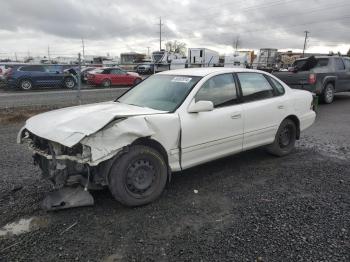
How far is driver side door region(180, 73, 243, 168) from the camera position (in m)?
4.16

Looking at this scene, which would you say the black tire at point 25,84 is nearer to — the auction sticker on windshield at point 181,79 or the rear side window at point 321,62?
the rear side window at point 321,62

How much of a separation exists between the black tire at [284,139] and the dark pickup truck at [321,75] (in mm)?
6299

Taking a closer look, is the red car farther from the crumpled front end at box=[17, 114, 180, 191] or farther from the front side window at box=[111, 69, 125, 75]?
the crumpled front end at box=[17, 114, 180, 191]

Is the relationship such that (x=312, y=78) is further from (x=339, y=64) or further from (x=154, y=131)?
(x=154, y=131)

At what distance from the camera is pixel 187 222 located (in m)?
3.49

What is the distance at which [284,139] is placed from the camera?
5727mm

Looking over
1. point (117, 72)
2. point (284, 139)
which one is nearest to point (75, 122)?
point (284, 139)

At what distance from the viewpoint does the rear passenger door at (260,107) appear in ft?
16.3

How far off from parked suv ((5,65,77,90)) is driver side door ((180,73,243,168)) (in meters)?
15.8

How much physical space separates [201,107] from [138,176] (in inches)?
44.9

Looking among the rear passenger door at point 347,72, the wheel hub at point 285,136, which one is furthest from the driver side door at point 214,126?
the rear passenger door at point 347,72

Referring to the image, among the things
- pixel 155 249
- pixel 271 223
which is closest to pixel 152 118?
pixel 155 249

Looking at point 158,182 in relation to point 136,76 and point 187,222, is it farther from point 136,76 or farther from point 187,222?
point 136,76

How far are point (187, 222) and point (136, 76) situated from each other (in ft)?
Answer: 69.6
